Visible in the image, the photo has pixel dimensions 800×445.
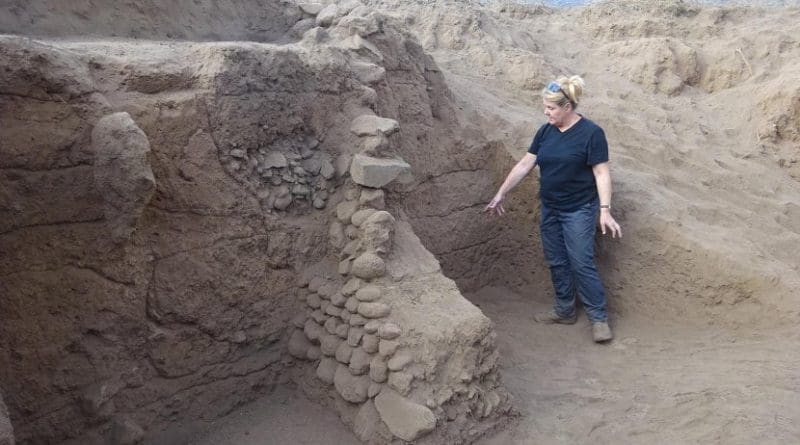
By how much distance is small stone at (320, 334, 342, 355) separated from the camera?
3307 mm

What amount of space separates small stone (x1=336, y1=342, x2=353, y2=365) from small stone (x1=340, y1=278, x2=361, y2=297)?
24 cm

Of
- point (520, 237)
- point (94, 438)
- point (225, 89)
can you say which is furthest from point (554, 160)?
point (94, 438)

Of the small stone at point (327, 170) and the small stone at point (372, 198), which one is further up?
the small stone at point (327, 170)

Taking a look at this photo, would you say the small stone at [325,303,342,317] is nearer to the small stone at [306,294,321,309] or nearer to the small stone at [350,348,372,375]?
the small stone at [306,294,321,309]

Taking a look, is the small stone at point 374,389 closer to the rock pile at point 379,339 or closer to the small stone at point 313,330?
the rock pile at point 379,339

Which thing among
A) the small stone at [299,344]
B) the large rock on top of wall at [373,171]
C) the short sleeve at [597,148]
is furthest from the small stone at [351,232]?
the short sleeve at [597,148]

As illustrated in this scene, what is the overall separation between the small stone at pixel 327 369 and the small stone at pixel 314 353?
5cm

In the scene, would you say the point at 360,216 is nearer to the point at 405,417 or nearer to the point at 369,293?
the point at 369,293

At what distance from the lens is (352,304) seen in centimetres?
326

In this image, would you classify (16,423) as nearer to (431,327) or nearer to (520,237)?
(431,327)

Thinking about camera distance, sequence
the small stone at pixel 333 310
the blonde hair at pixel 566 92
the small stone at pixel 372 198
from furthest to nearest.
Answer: the blonde hair at pixel 566 92, the small stone at pixel 372 198, the small stone at pixel 333 310

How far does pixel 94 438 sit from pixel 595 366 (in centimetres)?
261

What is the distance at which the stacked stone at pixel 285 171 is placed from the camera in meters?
3.25

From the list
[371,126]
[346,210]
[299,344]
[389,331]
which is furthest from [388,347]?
[371,126]
